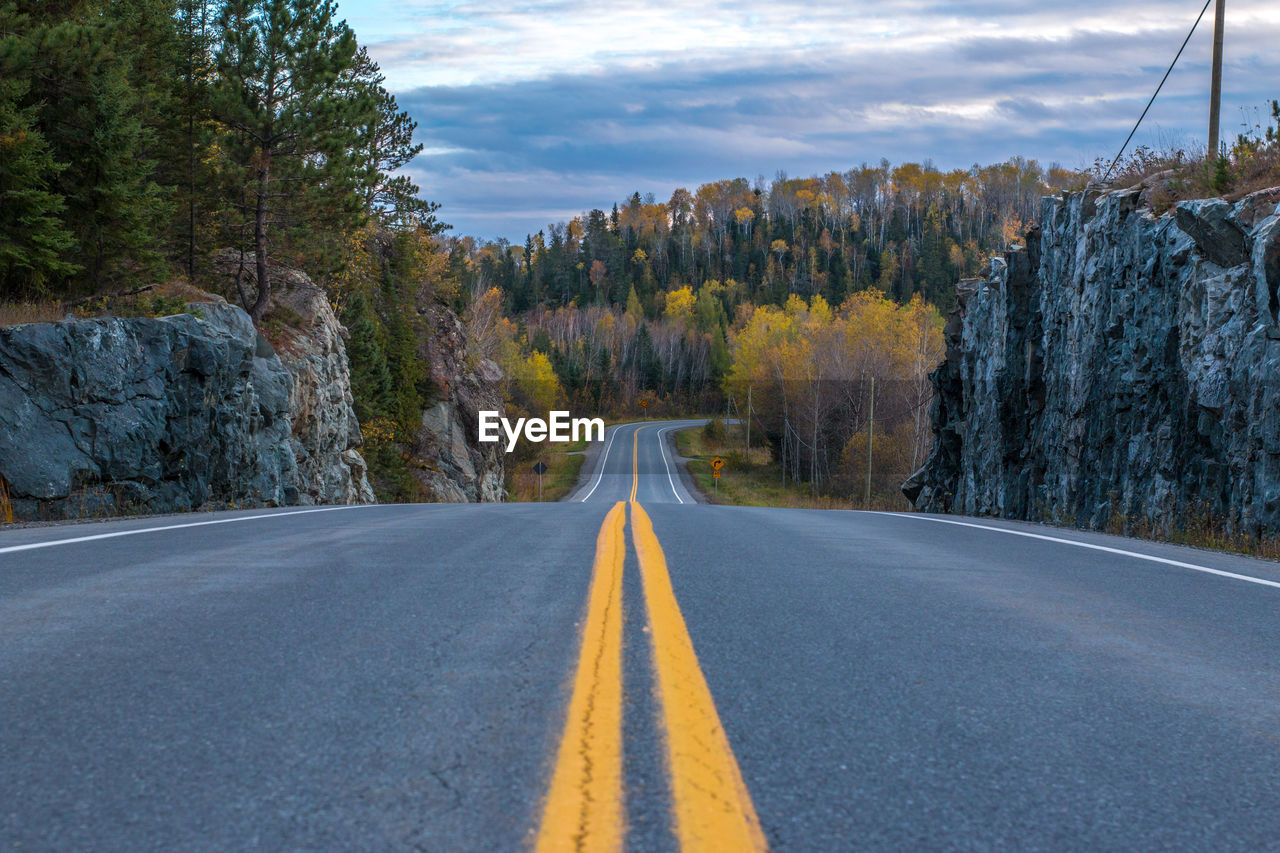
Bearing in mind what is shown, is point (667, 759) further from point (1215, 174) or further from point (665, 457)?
point (665, 457)

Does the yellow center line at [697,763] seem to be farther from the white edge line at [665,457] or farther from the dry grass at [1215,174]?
the white edge line at [665,457]

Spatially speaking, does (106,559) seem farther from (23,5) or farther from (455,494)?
(455,494)

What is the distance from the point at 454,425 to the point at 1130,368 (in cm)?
3588

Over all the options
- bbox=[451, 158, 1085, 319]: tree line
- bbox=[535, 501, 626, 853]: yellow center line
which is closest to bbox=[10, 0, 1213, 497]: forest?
bbox=[535, 501, 626, 853]: yellow center line

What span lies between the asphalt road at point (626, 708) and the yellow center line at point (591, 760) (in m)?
0.01

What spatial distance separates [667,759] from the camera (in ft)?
8.43

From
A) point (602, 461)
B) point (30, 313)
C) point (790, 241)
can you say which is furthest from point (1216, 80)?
point (790, 241)

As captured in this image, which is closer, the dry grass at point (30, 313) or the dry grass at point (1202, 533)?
the dry grass at point (1202, 533)

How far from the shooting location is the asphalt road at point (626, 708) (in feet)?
7.31

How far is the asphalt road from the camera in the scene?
2.23m

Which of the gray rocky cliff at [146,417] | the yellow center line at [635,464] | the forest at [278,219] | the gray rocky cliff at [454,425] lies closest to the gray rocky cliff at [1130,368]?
the forest at [278,219]

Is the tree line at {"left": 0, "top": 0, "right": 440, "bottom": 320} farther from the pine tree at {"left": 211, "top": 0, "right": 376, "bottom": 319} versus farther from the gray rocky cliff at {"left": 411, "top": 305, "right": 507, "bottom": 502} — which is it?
the gray rocky cliff at {"left": 411, "top": 305, "right": 507, "bottom": 502}

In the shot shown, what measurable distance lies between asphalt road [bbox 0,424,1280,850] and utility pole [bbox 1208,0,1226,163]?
13657 mm

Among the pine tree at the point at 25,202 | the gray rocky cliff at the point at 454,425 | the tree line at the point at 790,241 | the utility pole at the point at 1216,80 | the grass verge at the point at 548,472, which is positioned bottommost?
the grass verge at the point at 548,472
